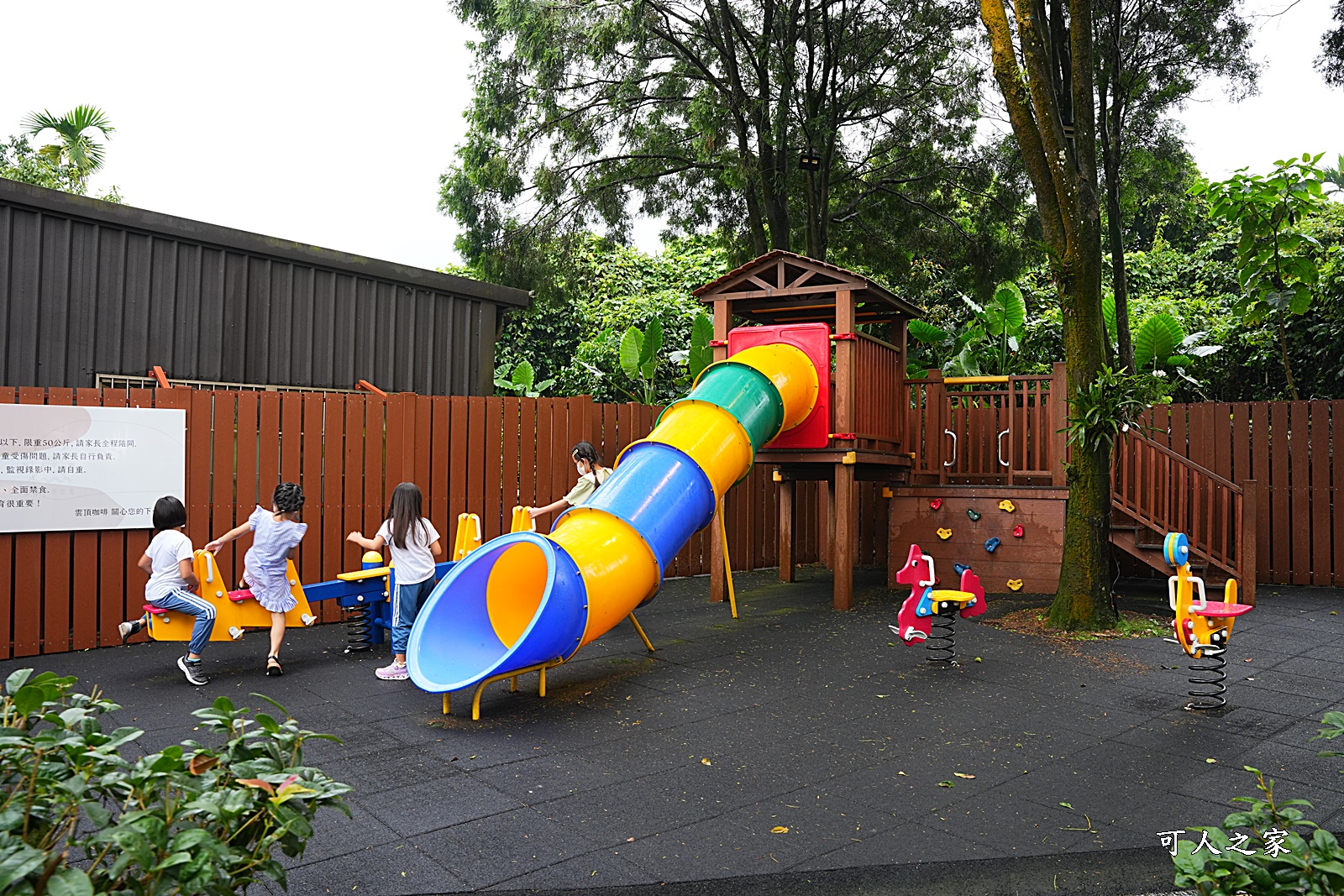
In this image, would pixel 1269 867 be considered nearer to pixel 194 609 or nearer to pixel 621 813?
pixel 621 813

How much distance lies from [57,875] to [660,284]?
25123 mm

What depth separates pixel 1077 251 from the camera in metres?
8.97

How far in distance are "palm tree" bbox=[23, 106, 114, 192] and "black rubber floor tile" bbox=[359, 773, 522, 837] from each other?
26.8 m

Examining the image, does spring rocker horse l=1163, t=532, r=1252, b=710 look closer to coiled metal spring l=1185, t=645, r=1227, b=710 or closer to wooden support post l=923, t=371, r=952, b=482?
coiled metal spring l=1185, t=645, r=1227, b=710

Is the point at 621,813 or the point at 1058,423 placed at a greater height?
the point at 1058,423

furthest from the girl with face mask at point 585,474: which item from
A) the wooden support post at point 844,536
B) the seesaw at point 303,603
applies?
the wooden support post at point 844,536

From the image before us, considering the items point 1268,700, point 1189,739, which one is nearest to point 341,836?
point 1189,739

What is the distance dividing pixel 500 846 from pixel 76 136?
2834 centimetres

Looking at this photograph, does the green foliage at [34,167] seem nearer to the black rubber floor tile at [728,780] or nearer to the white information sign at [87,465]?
the white information sign at [87,465]

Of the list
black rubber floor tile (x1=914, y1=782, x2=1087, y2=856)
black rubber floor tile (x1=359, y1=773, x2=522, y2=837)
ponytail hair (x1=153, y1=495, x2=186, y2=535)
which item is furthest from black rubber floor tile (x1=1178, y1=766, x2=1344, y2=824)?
ponytail hair (x1=153, y1=495, x2=186, y2=535)

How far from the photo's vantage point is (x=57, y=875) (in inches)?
67.2

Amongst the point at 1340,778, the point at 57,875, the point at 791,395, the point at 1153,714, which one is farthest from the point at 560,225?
the point at 57,875

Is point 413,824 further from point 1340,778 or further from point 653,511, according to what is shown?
point 1340,778

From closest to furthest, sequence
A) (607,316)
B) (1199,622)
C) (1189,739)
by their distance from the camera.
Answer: (1189,739), (1199,622), (607,316)
